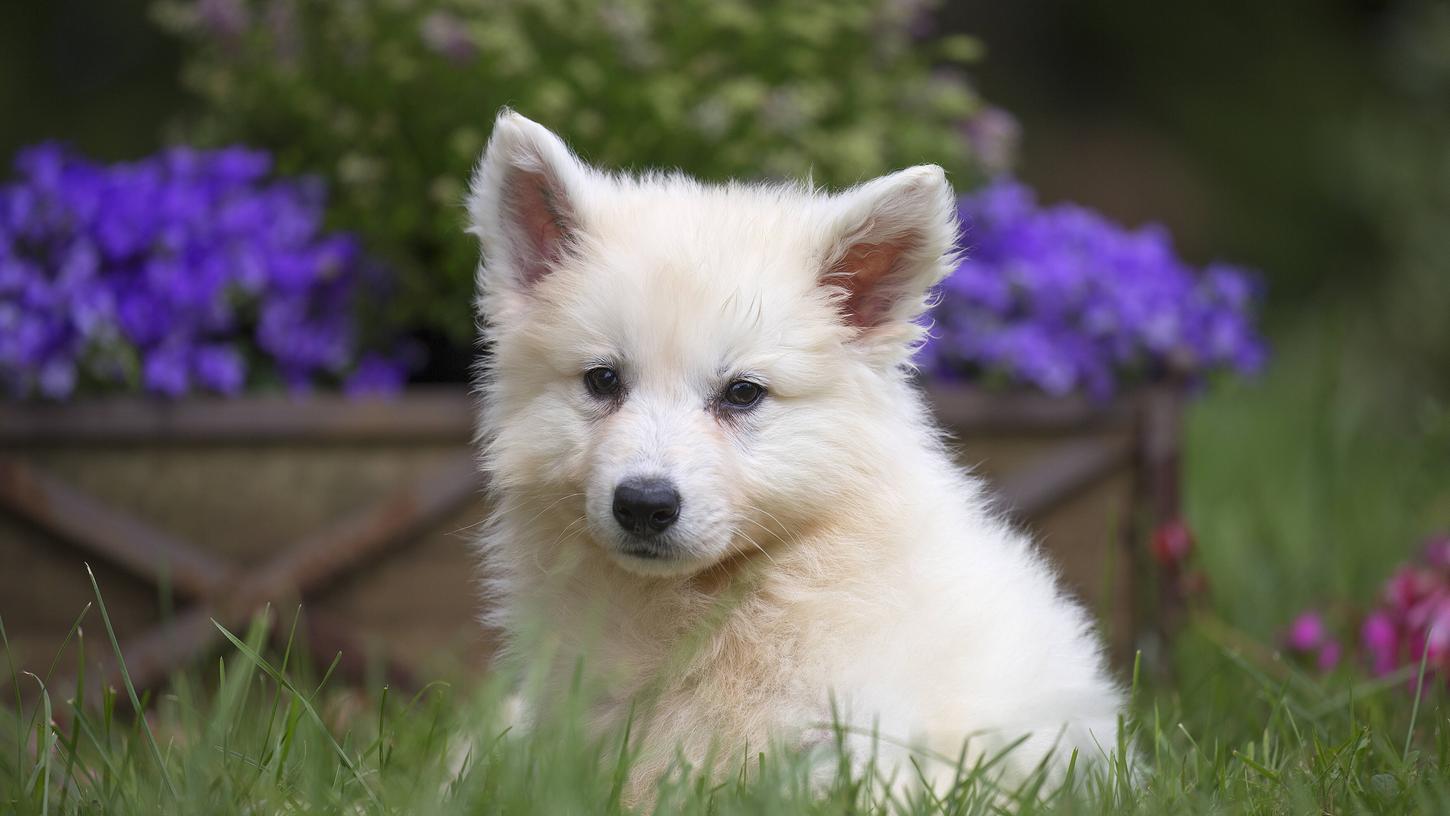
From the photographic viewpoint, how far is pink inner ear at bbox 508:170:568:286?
3.11 meters

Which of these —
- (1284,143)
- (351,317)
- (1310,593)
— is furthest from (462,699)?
(1284,143)

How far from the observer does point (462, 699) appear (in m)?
4.15

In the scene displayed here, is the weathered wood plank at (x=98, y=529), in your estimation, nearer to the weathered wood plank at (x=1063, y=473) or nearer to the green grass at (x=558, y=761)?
the green grass at (x=558, y=761)

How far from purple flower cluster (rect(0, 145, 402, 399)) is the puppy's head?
6.11 feet

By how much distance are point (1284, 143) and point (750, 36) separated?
7522mm

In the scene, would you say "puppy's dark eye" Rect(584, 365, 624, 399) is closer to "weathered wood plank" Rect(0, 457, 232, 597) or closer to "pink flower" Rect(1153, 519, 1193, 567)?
"weathered wood plank" Rect(0, 457, 232, 597)

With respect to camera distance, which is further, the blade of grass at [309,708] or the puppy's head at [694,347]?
the puppy's head at [694,347]

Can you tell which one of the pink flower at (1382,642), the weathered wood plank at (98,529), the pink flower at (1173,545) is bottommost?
the weathered wood plank at (98,529)

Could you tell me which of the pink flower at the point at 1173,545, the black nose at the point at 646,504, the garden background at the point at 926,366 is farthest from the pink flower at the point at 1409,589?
the black nose at the point at 646,504

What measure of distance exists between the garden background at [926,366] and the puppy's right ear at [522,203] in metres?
0.99

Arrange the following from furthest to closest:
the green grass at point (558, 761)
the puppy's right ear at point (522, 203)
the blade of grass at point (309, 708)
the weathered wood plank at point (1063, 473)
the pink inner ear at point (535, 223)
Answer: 1. the weathered wood plank at point (1063, 473)
2. the pink inner ear at point (535, 223)
3. the puppy's right ear at point (522, 203)
4. the blade of grass at point (309, 708)
5. the green grass at point (558, 761)

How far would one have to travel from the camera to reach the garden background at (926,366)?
271cm

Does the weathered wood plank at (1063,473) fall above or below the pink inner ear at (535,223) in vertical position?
below

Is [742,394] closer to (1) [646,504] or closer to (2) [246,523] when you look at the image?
(1) [646,504]
